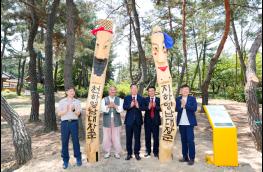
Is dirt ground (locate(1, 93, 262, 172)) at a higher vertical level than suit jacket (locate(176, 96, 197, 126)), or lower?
lower

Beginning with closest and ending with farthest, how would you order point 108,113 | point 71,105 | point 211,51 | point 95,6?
point 71,105
point 108,113
point 95,6
point 211,51

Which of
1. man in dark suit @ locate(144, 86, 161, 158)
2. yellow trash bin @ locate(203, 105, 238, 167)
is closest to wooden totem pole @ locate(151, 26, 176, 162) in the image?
man in dark suit @ locate(144, 86, 161, 158)

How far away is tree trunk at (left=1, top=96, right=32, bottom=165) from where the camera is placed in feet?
19.0

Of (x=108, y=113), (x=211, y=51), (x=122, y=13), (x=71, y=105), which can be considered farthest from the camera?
(x=211, y=51)

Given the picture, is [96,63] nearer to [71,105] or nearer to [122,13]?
[71,105]

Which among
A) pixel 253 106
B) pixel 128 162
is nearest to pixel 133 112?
pixel 128 162

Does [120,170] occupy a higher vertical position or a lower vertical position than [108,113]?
lower

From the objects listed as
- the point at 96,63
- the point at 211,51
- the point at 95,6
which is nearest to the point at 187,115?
the point at 96,63

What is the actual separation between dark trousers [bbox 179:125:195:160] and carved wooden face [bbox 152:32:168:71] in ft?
4.22

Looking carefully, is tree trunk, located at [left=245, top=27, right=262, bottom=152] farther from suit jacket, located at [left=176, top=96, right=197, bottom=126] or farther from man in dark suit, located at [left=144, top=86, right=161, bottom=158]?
man in dark suit, located at [left=144, top=86, right=161, bottom=158]

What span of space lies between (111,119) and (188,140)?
1.59m

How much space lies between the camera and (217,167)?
5426 mm

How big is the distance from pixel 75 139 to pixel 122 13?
1076cm

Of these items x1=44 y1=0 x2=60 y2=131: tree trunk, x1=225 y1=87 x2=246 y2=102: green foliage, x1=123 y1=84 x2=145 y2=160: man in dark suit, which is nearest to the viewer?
x1=123 y1=84 x2=145 y2=160: man in dark suit
